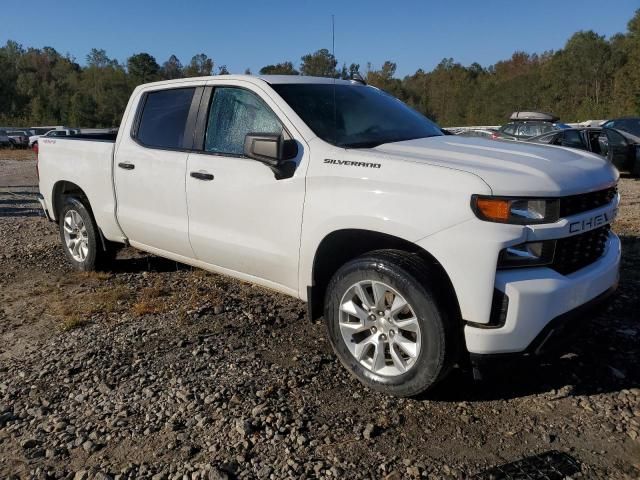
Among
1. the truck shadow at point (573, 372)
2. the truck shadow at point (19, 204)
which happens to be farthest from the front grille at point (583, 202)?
the truck shadow at point (19, 204)

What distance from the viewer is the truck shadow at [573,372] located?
3.18 metres

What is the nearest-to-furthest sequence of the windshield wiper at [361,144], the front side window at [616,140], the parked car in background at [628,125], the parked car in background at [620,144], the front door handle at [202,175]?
the windshield wiper at [361,144], the front door handle at [202,175], the parked car in background at [620,144], the front side window at [616,140], the parked car in background at [628,125]

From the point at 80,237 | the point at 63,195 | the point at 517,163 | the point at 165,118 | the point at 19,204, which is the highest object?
the point at 165,118

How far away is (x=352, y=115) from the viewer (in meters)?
4.02

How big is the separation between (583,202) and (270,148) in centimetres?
177

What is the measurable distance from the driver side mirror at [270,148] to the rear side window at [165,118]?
1.09 meters

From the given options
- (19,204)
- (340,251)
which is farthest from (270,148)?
(19,204)

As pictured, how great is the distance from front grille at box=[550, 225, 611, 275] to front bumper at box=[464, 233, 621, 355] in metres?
0.07

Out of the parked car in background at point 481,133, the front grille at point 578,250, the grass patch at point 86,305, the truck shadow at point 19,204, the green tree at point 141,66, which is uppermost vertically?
the green tree at point 141,66

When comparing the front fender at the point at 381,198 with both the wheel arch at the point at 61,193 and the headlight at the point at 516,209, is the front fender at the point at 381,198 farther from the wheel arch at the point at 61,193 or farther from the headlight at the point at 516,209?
the wheel arch at the point at 61,193

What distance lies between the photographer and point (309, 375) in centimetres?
352

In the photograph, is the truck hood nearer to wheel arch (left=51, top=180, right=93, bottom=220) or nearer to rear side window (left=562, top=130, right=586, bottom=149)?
wheel arch (left=51, top=180, right=93, bottom=220)

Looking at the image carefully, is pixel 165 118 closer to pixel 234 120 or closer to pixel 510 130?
pixel 234 120

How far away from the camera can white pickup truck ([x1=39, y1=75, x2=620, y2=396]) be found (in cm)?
279
